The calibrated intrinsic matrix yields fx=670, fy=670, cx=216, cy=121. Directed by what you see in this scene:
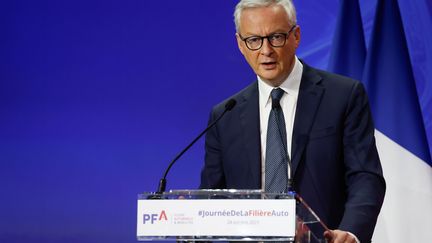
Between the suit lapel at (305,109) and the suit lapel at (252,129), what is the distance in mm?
124

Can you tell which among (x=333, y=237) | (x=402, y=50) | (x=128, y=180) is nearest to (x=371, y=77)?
(x=402, y=50)

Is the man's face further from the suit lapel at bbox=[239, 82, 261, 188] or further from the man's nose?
the suit lapel at bbox=[239, 82, 261, 188]

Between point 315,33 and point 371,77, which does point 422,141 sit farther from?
point 315,33

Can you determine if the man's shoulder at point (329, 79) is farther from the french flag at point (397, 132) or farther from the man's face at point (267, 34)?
the french flag at point (397, 132)

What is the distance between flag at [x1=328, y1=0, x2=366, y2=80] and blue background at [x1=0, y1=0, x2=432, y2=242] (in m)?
0.14

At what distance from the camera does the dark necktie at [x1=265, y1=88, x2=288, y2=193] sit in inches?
82.8

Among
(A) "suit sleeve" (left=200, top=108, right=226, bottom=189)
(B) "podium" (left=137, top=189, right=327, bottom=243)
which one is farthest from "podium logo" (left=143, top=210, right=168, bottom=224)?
(A) "suit sleeve" (left=200, top=108, right=226, bottom=189)

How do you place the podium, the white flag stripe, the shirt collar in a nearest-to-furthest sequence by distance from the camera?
1. the podium
2. the shirt collar
3. the white flag stripe

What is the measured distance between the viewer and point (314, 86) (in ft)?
7.71

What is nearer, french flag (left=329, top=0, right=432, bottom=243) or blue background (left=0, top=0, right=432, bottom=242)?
french flag (left=329, top=0, right=432, bottom=243)

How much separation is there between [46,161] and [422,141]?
76.3 inches

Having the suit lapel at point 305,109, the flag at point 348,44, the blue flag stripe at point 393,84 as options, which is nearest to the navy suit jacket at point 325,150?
the suit lapel at point 305,109

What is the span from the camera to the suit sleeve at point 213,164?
2.42 m

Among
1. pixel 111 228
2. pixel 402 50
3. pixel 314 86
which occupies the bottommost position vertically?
pixel 111 228
